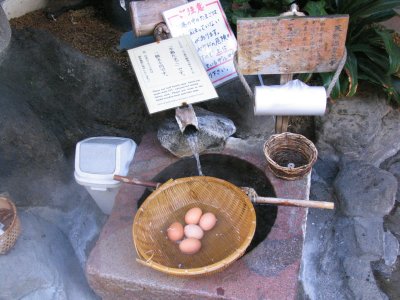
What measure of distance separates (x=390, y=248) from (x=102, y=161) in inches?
101

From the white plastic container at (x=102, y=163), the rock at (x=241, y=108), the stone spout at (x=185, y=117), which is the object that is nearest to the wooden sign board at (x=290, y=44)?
the stone spout at (x=185, y=117)

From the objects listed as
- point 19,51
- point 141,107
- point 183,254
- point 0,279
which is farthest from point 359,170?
point 19,51

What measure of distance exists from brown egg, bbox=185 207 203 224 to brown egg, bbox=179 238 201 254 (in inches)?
5.8

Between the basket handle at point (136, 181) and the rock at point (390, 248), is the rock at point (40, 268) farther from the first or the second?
the rock at point (390, 248)

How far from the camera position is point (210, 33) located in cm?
369

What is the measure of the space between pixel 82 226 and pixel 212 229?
1686 mm

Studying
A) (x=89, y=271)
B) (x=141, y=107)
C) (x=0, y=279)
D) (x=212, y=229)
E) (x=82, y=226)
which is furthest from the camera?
(x=141, y=107)

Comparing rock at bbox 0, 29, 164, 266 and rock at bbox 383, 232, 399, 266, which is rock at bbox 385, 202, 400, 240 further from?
rock at bbox 0, 29, 164, 266

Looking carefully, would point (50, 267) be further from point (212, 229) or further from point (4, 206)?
point (212, 229)

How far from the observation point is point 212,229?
9.49 feet

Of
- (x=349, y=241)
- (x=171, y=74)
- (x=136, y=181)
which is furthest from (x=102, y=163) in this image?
(x=349, y=241)

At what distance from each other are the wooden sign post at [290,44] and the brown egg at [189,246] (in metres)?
1.29

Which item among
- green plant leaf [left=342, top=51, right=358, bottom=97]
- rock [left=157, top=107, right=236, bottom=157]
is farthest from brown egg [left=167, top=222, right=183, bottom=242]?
green plant leaf [left=342, top=51, right=358, bottom=97]

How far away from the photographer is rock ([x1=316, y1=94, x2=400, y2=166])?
410 cm
